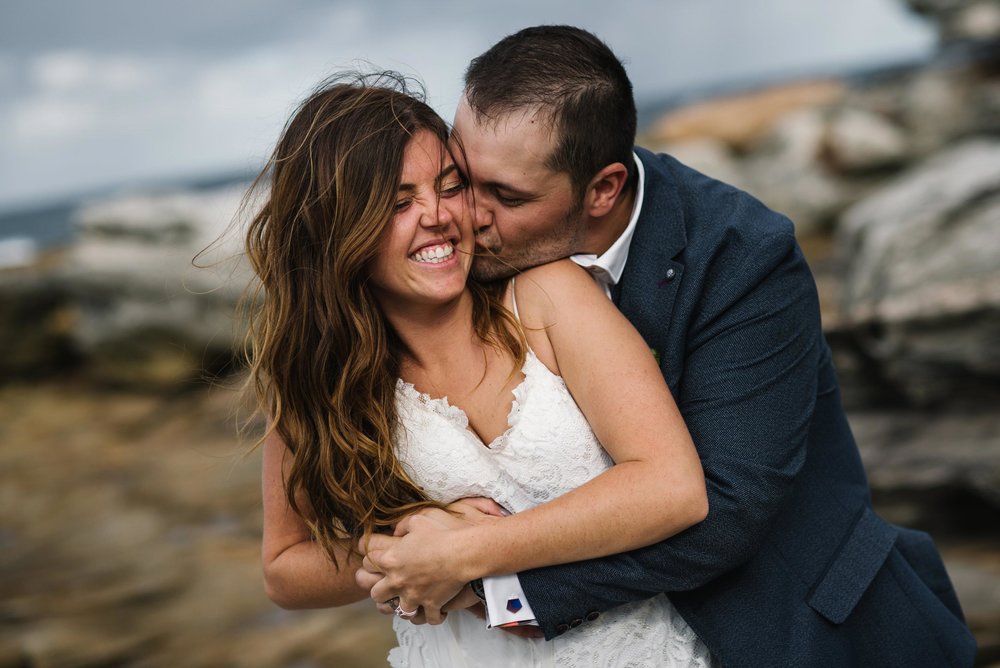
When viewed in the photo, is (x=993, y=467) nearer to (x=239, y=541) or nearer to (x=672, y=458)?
(x=672, y=458)

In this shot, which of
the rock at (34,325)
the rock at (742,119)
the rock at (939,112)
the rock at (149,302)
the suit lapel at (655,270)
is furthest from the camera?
the rock at (742,119)

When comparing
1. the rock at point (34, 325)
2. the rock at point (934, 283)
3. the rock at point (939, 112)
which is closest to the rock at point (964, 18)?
the rock at point (939, 112)

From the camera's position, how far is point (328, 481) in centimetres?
249

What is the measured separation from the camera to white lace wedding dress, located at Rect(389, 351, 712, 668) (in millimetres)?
2414

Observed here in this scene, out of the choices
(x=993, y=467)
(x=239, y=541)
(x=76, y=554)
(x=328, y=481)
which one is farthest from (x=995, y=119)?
(x=328, y=481)

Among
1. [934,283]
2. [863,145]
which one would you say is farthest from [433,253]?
Result: [863,145]

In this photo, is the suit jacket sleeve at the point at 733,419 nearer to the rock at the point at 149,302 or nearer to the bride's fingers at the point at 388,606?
the bride's fingers at the point at 388,606

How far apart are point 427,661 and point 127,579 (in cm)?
451

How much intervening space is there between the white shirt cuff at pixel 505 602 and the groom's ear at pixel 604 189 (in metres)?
0.98

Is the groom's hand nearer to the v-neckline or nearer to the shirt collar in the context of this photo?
Answer: the v-neckline

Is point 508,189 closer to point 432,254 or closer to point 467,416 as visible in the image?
point 432,254

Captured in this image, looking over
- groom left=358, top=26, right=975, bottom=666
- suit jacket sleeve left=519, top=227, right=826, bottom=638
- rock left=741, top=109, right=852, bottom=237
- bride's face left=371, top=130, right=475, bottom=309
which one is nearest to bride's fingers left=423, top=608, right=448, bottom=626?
groom left=358, top=26, right=975, bottom=666

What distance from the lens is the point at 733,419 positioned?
232 centimetres

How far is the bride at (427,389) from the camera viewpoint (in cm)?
229
